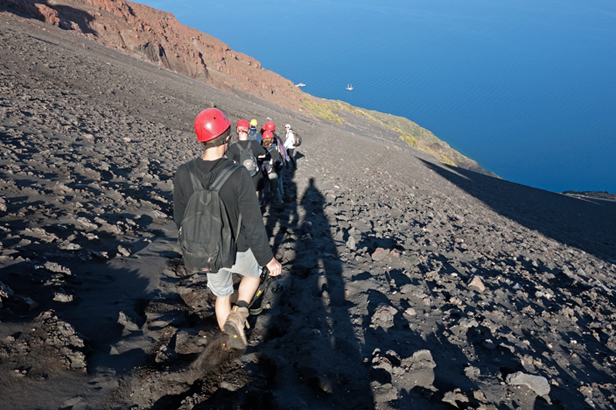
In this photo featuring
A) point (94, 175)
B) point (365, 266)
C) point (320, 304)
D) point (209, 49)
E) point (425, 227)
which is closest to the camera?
point (320, 304)

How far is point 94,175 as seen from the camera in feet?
17.9

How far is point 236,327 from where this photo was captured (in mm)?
2727

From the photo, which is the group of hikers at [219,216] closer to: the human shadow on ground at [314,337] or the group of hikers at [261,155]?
the human shadow on ground at [314,337]

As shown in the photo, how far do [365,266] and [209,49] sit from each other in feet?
139

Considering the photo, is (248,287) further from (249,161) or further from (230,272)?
(249,161)

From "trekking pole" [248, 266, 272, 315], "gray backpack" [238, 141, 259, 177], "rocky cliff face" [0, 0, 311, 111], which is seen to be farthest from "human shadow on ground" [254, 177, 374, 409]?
"rocky cliff face" [0, 0, 311, 111]

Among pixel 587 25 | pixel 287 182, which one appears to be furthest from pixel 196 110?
pixel 587 25

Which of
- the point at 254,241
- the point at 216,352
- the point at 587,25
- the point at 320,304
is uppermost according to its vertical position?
the point at 587,25

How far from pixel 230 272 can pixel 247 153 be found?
8.65 ft

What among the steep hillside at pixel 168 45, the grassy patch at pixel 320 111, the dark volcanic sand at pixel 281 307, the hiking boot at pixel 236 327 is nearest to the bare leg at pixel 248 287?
the hiking boot at pixel 236 327

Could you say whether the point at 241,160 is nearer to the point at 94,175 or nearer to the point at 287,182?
the point at 94,175

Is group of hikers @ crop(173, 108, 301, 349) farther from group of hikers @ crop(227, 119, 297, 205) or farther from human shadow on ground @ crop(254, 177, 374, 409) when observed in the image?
group of hikers @ crop(227, 119, 297, 205)

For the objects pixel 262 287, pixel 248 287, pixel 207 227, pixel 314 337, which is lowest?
pixel 314 337

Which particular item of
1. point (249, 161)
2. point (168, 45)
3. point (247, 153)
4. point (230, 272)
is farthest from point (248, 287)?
point (168, 45)
